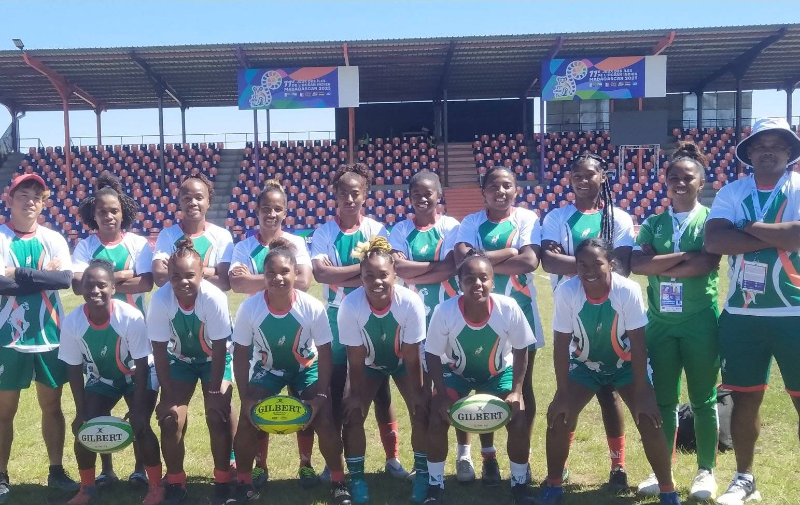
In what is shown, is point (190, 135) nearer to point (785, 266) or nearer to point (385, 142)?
point (385, 142)

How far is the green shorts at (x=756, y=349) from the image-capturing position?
3.64m

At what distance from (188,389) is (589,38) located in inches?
728

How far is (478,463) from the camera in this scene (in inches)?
181

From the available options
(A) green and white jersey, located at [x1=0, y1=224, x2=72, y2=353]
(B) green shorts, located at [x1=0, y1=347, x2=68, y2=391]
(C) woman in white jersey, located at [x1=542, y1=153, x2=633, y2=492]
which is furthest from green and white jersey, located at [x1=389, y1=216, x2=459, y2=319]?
(B) green shorts, located at [x1=0, y1=347, x2=68, y2=391]

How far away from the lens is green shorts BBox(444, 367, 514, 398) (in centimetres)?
405

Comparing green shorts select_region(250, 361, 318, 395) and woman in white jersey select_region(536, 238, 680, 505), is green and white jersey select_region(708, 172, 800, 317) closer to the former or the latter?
woman in white jersey select_region(536, 238, 680, 505)

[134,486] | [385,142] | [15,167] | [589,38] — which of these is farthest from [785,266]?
[15,167]

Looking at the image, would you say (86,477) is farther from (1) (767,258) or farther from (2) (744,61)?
(2) (744,61)

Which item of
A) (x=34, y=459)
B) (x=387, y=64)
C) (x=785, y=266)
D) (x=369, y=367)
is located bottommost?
(x=34, y=459)

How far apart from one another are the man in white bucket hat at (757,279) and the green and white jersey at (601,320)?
531 millimetres

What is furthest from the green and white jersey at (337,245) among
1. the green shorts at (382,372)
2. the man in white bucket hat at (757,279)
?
the man in white bucket hat at (757,279)

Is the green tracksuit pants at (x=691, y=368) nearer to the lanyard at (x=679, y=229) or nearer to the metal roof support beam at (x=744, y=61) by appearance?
the lanyard at (x=679, y=229)

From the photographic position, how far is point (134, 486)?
14.0 feet

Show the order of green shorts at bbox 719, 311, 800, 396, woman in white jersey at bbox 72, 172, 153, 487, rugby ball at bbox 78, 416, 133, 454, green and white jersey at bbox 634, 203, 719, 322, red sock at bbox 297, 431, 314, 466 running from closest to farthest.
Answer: green shorts at bbox 719, 311, 800, 396 → rugby ball at bbox 78, 416, 133, 454 → green and white jersey at bbox 634, 203, 719, 322 → woman in white jersey at bbox 72, 172, 153, 487 → red sock at bbox 297, 431, 314, 466
